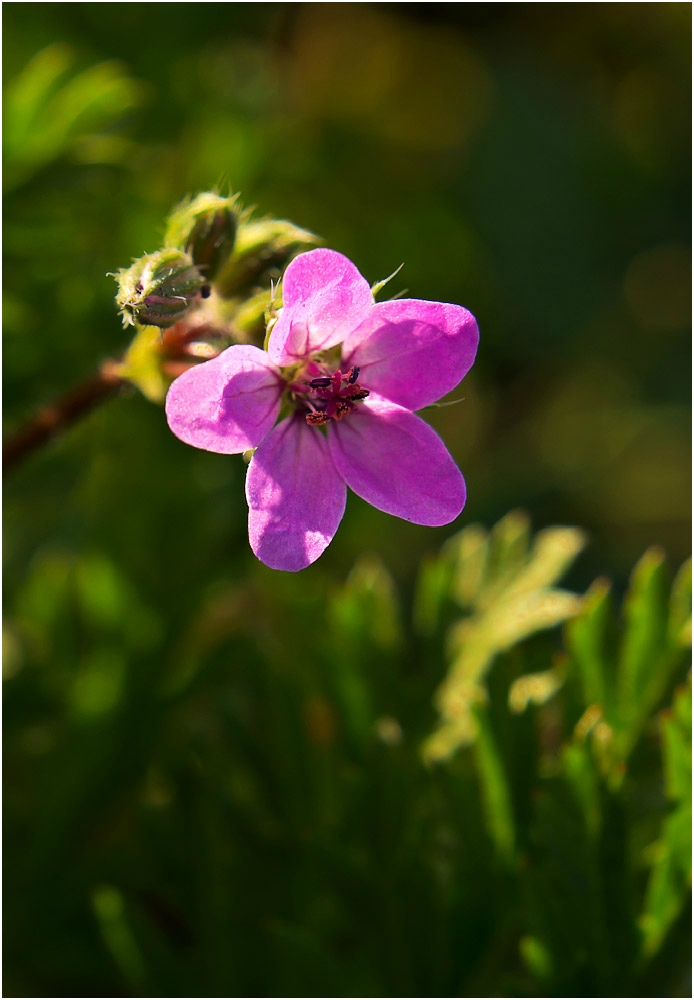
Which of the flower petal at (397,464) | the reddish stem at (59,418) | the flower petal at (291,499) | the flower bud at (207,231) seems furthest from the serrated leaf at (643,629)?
the reddish stem at (59,418)

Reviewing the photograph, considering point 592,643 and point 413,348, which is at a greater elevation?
point 413,348

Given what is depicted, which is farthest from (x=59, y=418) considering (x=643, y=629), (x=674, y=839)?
(x=674, y=839)

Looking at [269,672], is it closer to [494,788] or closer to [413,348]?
[494,788]

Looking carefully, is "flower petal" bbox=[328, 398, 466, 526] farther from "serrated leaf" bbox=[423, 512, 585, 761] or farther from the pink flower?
"serrated leaf" bbox=[423, 512, 585, 761]

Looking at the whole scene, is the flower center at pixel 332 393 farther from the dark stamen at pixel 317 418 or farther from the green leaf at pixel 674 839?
the green leaf at pixel 674 839

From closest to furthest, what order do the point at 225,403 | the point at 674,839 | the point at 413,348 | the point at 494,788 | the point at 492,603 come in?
the point at 225,403 < the point at 413,348 < the point at 674,839 < the point at 494,788 < the point at 492,603

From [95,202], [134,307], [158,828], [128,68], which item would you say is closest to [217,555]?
[158,828]
